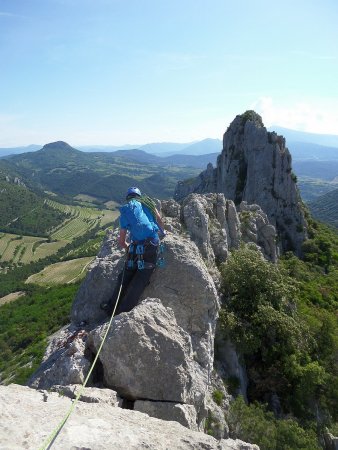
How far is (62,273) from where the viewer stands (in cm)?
14550

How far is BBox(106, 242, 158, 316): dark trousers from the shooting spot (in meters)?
12.7

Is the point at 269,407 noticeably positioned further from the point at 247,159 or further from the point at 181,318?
the point at 247,159

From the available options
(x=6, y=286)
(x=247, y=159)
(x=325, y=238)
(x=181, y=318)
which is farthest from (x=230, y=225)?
(x=6, y=286)

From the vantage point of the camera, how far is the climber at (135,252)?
12.8 meters

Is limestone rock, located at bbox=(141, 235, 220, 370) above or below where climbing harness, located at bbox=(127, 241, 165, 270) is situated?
below

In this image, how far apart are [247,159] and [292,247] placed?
2035cm

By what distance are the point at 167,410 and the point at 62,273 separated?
14330cm

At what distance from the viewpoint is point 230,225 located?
33875 mm

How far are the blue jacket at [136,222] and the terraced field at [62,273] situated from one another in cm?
12193

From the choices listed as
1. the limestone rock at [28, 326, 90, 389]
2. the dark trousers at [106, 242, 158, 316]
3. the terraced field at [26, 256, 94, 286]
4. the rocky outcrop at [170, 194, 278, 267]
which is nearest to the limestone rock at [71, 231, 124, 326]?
the dark trousers at [106, 242, 158, 316]

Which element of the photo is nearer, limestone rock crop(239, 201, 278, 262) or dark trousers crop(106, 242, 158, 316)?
dark trousers crop(106, 242, 158, 316)

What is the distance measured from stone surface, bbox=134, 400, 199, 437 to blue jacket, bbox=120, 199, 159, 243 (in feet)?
17.8

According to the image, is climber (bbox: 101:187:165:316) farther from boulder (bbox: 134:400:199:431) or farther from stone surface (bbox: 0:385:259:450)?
stone surface (bbox: 0:385:259:450)

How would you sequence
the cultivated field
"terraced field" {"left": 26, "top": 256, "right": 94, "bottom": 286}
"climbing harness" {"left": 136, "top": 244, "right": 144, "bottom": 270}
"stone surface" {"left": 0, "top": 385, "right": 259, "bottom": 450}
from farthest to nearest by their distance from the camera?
"terraced field" {"left": 26, "top": 256, "right": 94, "bottom": 286} → the cultivated field → "climbing harness" {"left": 136, "top": 244, "right": 144, "bottom": 270} → "stone surface" {"left": 0, "top": 385, "right": 259, "bottom": 450}
